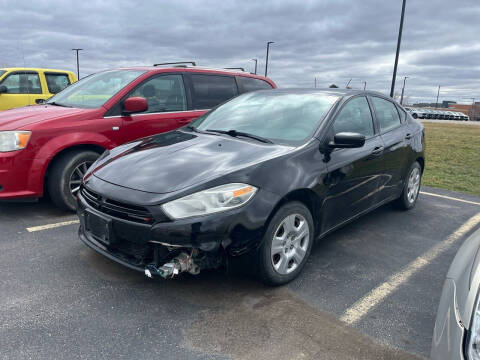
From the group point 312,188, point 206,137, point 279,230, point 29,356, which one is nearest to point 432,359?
point 279,230

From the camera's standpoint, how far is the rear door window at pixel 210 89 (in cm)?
545

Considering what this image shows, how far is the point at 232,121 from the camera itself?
146 inches

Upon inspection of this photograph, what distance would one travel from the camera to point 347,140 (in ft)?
10.1

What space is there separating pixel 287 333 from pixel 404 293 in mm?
1129

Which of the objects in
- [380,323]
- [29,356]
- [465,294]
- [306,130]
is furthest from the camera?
[306,130]

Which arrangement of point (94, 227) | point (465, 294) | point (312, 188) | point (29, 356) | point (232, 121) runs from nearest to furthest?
point (465, 294), point (29, 356), point (94, 227), point (312, 188), point (232, 121)

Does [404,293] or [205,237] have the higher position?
[205,237]

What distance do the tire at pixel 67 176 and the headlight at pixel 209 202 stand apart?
2264 mm

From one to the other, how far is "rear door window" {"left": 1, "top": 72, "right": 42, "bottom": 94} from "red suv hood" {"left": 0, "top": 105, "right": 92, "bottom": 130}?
19.0 ft

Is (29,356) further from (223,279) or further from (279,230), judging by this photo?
(279,230)

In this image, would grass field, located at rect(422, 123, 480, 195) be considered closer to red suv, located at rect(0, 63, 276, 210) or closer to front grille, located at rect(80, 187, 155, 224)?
red suv, located at rect(0, 63, 276, 210)

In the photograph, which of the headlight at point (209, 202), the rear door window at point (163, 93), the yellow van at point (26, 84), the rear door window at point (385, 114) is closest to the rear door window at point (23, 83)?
the yellow van at point (26, 84)

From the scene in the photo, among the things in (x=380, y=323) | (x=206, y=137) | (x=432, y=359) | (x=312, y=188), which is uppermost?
(x=206, y=137)

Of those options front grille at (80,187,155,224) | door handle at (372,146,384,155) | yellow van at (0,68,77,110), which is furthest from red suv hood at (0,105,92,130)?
yellow van at (0,68,77,110)
